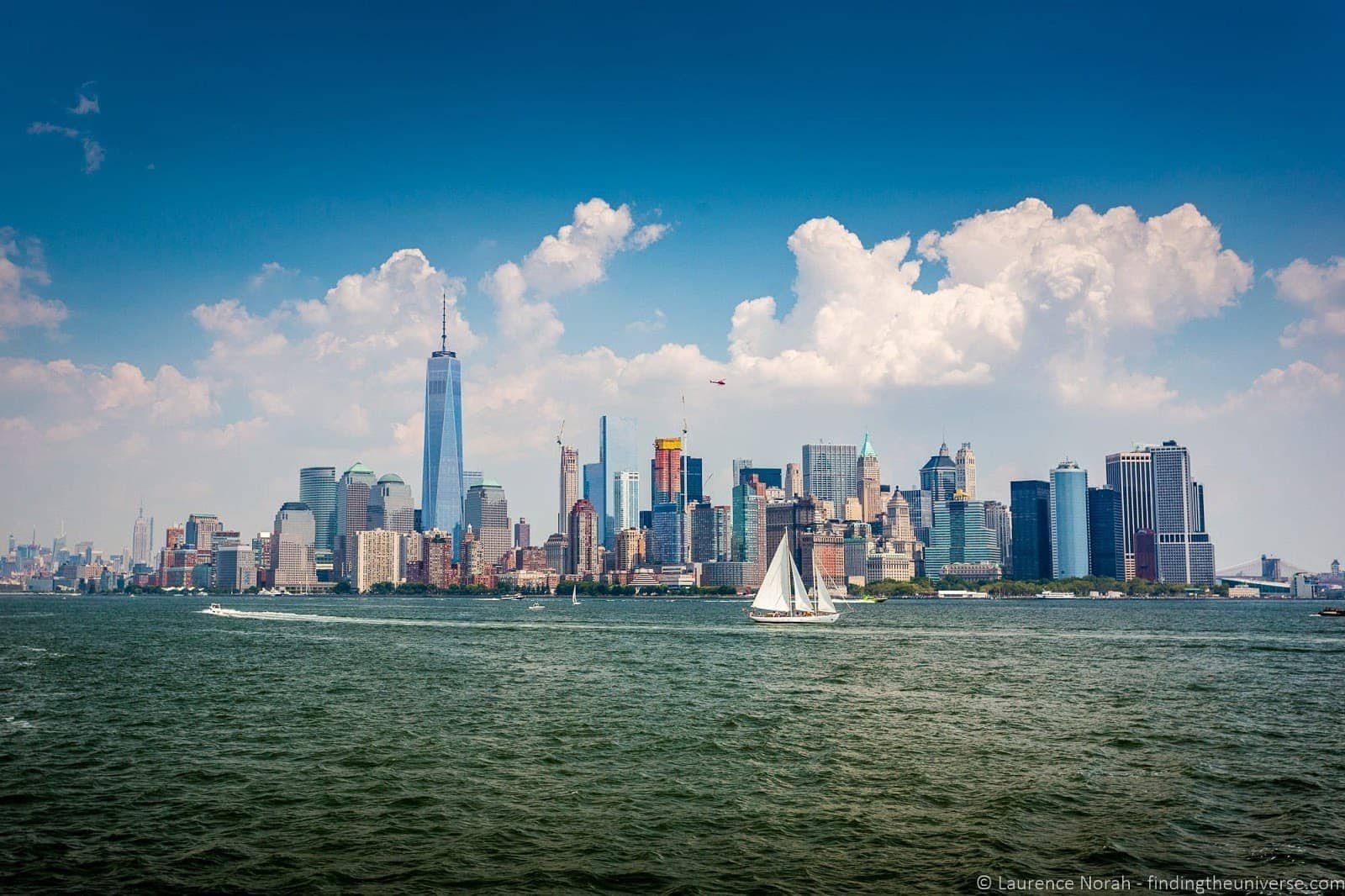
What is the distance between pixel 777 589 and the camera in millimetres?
163625

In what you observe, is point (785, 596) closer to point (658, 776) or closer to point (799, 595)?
point (799, 595)

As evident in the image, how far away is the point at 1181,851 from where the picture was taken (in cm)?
3161

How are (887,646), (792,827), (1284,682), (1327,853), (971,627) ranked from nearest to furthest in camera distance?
(1327,853)
(792,827)
(1284,682)
(887,646)
(971,627)

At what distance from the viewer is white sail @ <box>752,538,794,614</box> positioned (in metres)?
160

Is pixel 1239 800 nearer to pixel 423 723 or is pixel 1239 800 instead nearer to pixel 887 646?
pixel 423 723

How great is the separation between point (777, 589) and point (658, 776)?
401 ft

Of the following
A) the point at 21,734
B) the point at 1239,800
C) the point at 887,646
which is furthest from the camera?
the point at 887,646

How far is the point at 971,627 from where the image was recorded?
548 feet

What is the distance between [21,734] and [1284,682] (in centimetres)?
8125

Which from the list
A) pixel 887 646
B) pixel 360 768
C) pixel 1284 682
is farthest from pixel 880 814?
pixel 887 646

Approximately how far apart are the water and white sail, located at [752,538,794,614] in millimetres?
71299

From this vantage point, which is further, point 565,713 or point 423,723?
point 565,713

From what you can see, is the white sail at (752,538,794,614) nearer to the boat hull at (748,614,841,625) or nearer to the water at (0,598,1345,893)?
the boat hull at (748,614,841,625)

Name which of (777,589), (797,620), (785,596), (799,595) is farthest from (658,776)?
(799,595)
